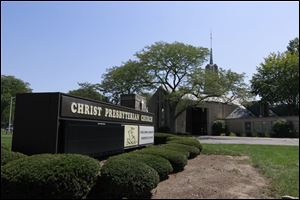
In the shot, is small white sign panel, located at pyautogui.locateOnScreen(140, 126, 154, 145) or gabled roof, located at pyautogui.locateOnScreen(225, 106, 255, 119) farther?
gabled roof, located at pyautogui.locateOnScreen(225, 106, 255, 119)

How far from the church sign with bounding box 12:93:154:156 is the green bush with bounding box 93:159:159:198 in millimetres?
2480

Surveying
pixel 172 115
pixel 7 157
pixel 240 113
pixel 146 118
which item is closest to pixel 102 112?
pixel 7 157

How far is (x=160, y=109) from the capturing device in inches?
2295

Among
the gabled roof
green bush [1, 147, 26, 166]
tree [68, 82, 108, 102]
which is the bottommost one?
green bush [1, 147, 26, 166]

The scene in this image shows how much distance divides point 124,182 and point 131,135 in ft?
29.4

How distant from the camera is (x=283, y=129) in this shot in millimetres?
44031

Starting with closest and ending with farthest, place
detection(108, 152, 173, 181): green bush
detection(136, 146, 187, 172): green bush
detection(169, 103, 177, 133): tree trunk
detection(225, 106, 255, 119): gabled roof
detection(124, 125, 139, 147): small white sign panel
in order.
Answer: detection(108, 152, 173, 181): green bush < detection(136, 146, 187, 172): green bush < detection(124, 125, 139, 147): small white sign panel < detection(169, 103, 177, 133): tree trunk < detection(225, 106, 255, 119): gabled roof

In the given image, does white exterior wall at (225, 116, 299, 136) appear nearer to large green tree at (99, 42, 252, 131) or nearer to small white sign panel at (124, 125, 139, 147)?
large green tree at (99, 42, 252, 131)

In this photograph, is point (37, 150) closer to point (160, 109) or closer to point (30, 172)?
point (30, 172)

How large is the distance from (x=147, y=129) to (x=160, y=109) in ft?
128

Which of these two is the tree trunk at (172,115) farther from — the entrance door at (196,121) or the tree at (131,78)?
the entrance door at (196,121)

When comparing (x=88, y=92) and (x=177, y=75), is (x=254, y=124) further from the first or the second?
(x=88, y=92)

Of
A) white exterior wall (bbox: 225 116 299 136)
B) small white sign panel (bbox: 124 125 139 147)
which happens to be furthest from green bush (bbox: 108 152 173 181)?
white exterior wall (bbox: 225 116 299 136)

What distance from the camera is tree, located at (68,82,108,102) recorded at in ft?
225
